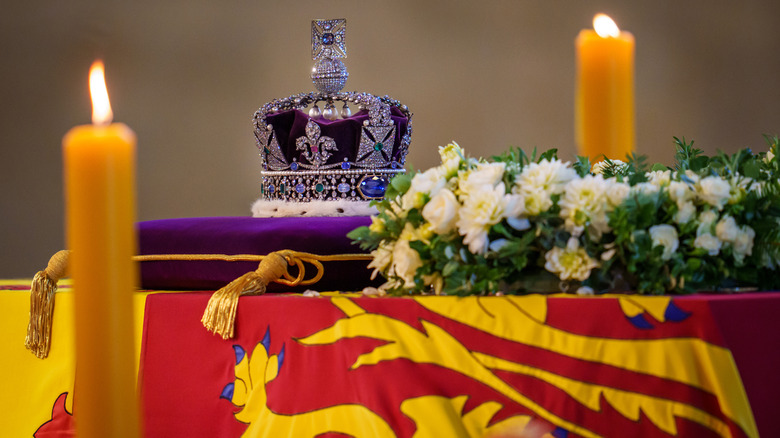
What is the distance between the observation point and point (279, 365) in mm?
1026

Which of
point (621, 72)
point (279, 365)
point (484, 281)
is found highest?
point (621, 72)

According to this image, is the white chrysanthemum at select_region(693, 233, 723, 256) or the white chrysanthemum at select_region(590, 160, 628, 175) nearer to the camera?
the white chrysanthemum at select_region(693, 233, 723, 256)

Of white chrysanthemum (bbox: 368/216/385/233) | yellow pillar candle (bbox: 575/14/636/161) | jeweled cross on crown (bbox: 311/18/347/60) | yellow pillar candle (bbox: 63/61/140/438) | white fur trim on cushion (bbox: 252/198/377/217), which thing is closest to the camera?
yellow pillar candle (bbox: 63/61/140/438)

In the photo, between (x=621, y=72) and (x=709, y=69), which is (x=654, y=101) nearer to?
(x=709, y=69)

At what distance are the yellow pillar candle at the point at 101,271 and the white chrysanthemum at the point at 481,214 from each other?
1.50ft

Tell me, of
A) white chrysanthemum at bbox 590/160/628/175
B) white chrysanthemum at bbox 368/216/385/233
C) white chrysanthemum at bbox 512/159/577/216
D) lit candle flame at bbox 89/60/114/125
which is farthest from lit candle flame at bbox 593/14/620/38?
lit candle flame at bbox 89/60/114/125

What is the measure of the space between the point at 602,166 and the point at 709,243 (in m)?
0.29

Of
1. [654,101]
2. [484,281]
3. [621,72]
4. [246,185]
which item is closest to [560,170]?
[484,281]

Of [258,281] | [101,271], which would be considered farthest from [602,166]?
[101,271]

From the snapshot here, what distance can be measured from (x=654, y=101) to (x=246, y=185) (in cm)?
134

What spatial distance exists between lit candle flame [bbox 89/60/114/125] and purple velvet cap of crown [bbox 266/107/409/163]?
0.88m

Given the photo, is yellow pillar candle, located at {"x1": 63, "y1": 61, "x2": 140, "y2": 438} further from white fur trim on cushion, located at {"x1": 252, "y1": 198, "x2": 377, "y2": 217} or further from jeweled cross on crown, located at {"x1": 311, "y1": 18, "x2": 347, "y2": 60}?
jeweled cross on crown, located at {"x1": 311, "y1": 18, "x2": 347, "y2": 60}

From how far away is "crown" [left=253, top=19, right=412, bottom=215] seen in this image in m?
1.49

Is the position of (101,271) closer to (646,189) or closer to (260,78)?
(646,189)
